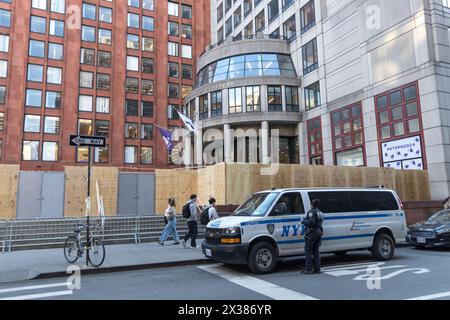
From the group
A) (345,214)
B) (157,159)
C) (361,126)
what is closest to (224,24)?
(157,159)

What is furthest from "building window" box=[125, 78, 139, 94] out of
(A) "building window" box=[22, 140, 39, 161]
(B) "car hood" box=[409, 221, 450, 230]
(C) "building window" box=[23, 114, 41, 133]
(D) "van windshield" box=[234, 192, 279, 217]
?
(D) "van windshield" box=[234, 192, 279, 217]

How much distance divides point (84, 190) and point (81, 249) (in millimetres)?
9235

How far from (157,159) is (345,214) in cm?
3985

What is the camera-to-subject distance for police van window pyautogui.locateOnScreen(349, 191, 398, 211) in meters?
11.0

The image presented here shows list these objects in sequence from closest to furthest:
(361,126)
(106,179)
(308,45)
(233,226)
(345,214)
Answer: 1. (233,226)
2. (345,214)
3. (106,179)
4. (361,126)
5. (308,45)

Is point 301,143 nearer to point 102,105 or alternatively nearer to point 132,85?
point 132,85

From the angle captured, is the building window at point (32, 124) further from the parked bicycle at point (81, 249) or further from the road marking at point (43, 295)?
the road marking at point (43, 295)

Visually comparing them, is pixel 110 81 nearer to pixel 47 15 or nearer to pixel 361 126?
pixel 47 15

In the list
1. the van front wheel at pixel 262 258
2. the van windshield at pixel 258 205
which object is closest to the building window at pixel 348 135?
the van windshield at pixel 258 205

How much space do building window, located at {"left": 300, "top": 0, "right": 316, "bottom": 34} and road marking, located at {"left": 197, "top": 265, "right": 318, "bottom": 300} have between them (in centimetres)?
2934

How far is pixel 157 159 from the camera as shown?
48500mm

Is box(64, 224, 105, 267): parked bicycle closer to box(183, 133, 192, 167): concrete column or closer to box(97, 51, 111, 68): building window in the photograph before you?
box(183, 133, 192, 167): concrete column
